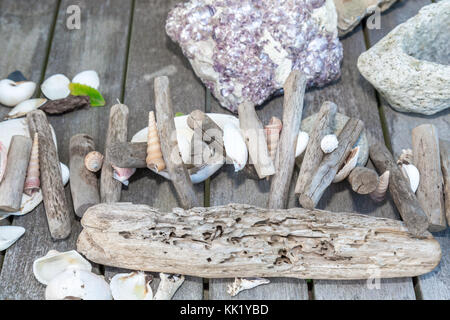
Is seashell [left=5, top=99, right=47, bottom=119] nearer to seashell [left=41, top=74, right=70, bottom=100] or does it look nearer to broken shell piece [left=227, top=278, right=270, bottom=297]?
seashell [left=41, top=74, right=70, bottom=100]

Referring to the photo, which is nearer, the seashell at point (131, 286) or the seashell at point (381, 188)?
the seashell at point (131, 286)

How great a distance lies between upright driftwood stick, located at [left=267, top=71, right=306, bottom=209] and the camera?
197cm

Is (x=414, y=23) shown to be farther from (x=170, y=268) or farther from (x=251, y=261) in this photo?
(x=170, y=268)

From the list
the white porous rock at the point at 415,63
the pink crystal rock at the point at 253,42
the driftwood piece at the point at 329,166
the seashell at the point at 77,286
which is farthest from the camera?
the pink crystal rock at the point at 253,42

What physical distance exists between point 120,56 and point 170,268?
123cm

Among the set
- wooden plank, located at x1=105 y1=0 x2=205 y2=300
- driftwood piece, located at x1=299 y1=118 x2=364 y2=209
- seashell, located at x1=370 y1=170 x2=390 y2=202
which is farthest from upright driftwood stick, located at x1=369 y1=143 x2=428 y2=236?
wooden plank, located at x1=105 y1=0 x2=205 y2=300

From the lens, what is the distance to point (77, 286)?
175 cm

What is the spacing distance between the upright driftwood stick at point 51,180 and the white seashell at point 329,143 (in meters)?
1.02

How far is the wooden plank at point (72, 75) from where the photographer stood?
6.23 ft

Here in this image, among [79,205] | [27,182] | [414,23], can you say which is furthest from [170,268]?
[414,23]

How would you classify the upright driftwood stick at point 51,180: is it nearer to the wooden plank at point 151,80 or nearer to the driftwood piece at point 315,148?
the wooden plank at point 151,80

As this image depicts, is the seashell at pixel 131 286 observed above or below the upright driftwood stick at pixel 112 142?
below

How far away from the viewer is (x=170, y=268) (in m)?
1.80

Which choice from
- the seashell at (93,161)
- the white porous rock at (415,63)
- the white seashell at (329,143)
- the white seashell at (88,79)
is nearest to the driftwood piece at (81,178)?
the seashell at (93,161)
